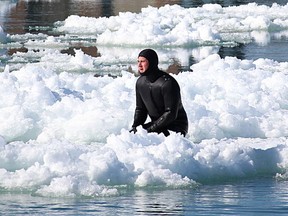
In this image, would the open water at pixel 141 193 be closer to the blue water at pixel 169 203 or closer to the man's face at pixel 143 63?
the blue water at pixel 169 203

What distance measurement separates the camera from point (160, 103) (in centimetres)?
1040

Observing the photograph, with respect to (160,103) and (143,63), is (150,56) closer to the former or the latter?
(143,63)

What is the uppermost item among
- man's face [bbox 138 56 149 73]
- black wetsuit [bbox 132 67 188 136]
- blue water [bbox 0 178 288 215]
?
man's face [bbox 138 56 149 73]

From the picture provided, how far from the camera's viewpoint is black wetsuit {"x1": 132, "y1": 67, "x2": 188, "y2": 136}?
10.2 meters

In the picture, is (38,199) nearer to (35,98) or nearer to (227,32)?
(35,98)

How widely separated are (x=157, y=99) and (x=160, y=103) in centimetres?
7

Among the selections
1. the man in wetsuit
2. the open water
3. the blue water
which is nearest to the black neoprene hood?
the man in wetsuit

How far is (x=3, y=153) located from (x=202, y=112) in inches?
168

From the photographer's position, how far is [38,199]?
9047 millimetres

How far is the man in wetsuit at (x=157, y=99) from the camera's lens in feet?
33.4

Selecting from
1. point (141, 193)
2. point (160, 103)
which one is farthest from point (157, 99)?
point (141, 193)

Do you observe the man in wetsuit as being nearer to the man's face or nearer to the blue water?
the man's face

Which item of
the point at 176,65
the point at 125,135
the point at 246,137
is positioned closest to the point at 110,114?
the point at 246,137

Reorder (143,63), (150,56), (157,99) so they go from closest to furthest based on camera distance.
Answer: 1. (150,56)
2. (143,63)
3. (157,99)
